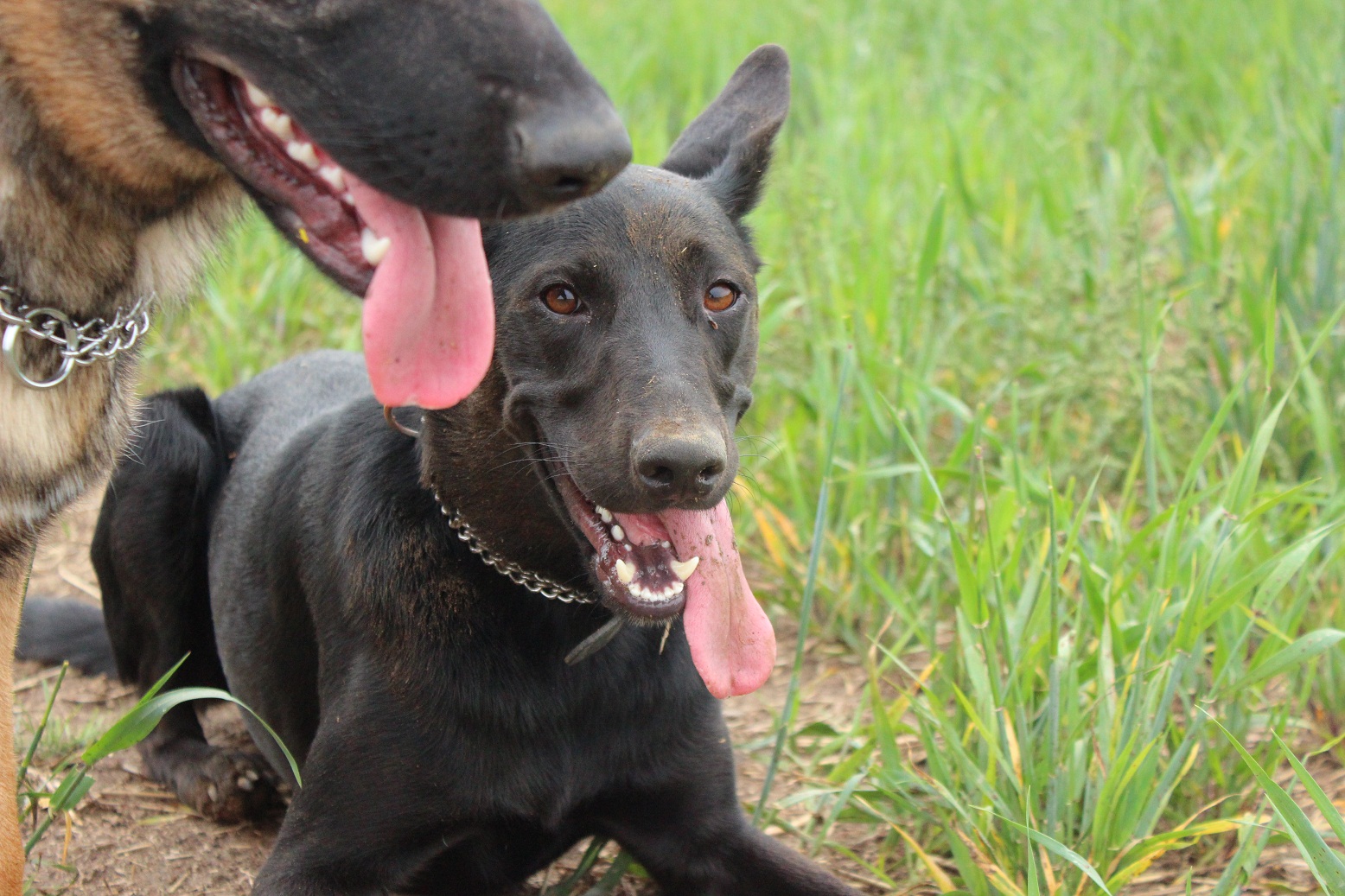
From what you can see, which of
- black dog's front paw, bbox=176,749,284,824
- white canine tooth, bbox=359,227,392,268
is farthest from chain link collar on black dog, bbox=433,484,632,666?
black dog's front paw, bbox=176,749,284,824

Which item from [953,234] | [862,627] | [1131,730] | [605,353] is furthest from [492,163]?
[953,234]

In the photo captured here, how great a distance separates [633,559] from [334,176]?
32.1 inches

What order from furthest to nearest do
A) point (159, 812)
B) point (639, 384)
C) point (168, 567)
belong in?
point (168, 567), point (159, 812), point (639, 384)

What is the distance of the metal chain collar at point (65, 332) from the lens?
212 centimetres

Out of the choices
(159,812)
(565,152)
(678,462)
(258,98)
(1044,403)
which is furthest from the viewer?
(1044,403)

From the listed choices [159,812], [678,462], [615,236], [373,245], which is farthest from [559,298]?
[159,812]

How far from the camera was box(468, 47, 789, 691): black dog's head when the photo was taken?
2.23m

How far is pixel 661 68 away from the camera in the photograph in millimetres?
6652

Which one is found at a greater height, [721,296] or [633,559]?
[721,296]

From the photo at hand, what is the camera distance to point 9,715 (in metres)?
2.34

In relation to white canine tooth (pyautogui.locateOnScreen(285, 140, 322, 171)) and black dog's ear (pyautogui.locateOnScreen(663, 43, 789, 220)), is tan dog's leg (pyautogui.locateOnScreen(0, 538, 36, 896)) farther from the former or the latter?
black dog's ear (pyautogui.locateOnScreen(663, 43, 789, 220))

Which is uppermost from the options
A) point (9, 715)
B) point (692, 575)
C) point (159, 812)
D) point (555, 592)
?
point (692, 575)

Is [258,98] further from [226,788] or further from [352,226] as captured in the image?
[226,788]

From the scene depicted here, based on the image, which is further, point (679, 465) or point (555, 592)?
point (555, 592)
